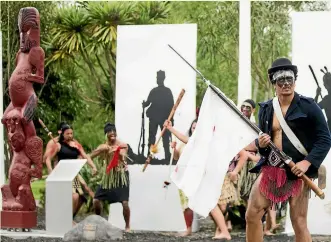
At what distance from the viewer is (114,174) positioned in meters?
11.9

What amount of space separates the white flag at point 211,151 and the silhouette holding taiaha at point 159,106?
4493mm

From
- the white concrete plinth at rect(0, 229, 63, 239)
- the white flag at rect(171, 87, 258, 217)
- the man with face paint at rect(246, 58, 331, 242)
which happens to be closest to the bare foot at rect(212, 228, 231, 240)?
the white concrete plinth at rect(0, 229, 63, 239)

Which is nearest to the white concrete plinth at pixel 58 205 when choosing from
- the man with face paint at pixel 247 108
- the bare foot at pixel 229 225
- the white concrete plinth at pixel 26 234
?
the white concrete plinth at pixel 26 234

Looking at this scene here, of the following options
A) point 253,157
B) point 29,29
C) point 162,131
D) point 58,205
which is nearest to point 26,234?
point 58,205

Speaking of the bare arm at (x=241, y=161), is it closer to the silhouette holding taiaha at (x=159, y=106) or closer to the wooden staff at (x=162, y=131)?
the wooden staff at (x=162, y=131)

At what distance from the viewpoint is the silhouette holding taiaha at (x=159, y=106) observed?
40.4 ft

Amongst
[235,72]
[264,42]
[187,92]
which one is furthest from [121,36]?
[235,72]

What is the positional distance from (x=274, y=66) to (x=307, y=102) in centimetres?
37

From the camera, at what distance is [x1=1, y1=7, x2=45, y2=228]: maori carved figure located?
11.5 metres

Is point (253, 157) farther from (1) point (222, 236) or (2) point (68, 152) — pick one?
(2) point (68, 152)

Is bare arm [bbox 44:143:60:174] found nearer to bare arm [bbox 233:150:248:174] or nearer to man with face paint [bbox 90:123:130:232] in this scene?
man with face paint [bbox 90:123:130:232]

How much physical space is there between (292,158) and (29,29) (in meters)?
5.31

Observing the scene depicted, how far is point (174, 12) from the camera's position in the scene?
25328 mm

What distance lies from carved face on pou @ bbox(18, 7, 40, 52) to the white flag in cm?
426
